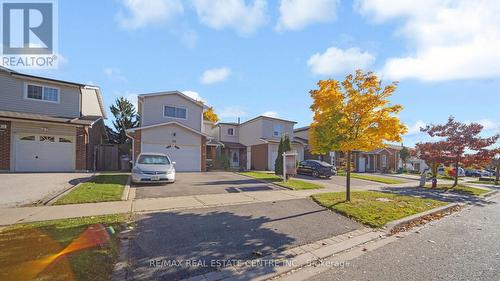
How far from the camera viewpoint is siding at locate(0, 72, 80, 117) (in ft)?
52.2

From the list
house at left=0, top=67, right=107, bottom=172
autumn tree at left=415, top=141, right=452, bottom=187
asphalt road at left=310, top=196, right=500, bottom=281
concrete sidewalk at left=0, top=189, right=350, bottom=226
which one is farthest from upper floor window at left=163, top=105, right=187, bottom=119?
asphalt road at left=310, top=196, right=500, bottom=281

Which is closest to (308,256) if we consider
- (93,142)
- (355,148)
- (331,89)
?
(355,148)

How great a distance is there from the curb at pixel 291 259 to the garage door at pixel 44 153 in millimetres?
17046

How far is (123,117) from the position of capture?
103 ft

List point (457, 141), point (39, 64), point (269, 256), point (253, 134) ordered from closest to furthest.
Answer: point (269, 256)
point (39, 64)
point (457, 141)
point (253, 134)

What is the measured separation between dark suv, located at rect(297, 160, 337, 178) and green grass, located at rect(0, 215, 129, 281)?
17.7 metres

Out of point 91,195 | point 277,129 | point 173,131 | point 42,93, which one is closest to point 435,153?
point 277,129

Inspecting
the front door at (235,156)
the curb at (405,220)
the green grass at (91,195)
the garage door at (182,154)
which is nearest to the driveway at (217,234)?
the curb at (405,220)

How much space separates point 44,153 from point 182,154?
343 inches

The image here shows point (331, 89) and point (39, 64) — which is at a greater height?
point (39, 64)

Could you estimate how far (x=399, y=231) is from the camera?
6.62 metres

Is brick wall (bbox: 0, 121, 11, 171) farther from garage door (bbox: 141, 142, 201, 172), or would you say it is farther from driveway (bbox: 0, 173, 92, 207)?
garage door (bbox: 141, 142, 201, 172)

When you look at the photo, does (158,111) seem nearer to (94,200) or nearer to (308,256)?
(94,200)

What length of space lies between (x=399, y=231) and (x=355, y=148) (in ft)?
11.2
